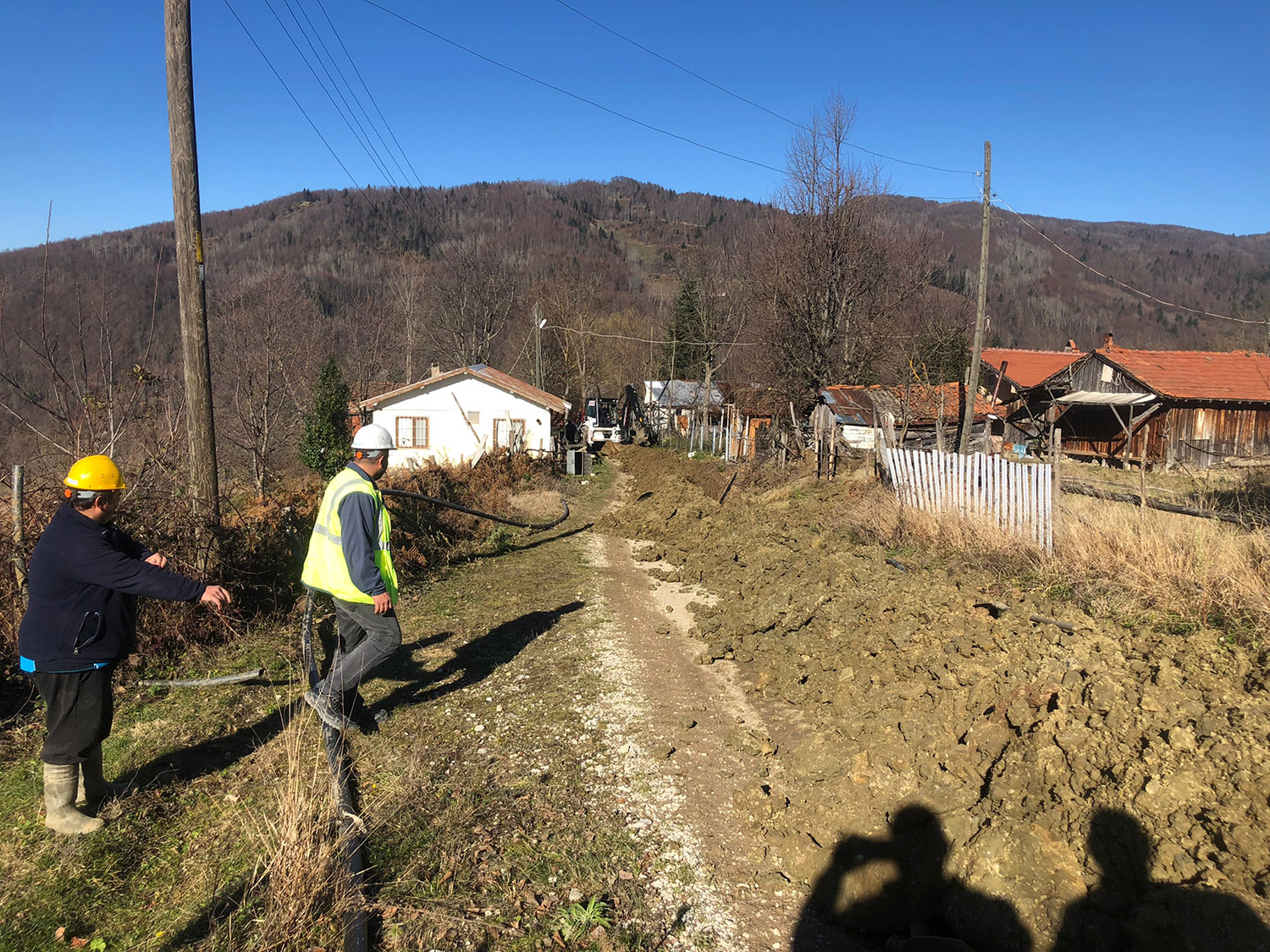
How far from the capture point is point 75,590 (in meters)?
3.88

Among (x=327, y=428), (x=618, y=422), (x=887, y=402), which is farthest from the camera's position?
(x=618, y=422)

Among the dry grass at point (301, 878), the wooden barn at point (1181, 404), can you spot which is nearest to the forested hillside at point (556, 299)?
the dry grass at point (301, 878)

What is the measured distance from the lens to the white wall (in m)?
28.7

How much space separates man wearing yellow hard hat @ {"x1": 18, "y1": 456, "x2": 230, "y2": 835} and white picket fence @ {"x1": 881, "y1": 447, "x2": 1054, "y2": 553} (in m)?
8.17

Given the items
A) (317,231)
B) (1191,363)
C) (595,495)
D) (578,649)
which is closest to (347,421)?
(595,495)

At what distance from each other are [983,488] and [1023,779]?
6774 millimetres

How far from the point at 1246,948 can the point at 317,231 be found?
4266 inches

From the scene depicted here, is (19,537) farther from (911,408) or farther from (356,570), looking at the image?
(911,408)

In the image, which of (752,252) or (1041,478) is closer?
(1041,478)

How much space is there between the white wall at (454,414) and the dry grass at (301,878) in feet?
82.3

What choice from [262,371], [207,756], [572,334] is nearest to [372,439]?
[207,756]

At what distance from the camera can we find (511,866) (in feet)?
12.2

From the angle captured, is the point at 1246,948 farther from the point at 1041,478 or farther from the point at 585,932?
the point at 1041,478

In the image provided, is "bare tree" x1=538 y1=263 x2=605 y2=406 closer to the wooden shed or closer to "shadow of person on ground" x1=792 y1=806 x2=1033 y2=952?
the wooden shed
